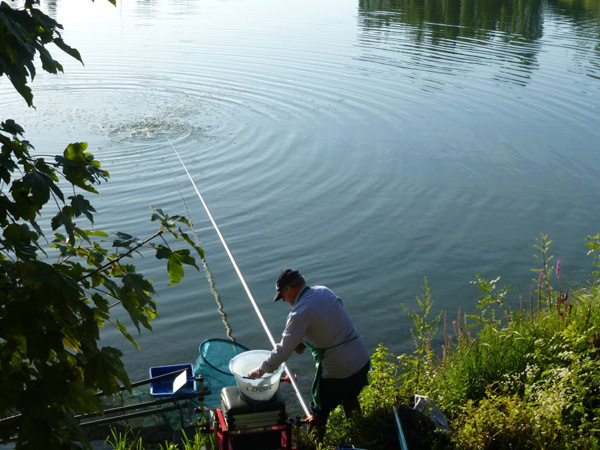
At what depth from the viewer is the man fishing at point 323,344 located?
16.8 feet

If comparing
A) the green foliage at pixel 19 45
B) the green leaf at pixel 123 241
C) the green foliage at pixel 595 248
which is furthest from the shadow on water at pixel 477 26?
the green foliage at pixel 19 45

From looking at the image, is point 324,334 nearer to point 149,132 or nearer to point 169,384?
point 169,384

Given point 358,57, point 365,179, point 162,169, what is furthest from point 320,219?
point 358,57

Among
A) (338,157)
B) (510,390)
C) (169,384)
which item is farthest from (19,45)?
(338,157)

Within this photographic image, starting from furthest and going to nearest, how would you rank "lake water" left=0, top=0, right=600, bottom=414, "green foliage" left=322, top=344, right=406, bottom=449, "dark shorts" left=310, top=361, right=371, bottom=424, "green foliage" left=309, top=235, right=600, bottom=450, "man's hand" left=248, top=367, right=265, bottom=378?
"lake water" left=0, top=0, right=600, bottom=414 → "dark shorts" left=310, top=361, right=371, bottom=424 → "green foliage" left=322, top=344, right=406, bottom=449 → "man's hand" left=248, top=367, right=265, bottom=378 → "green foliage" left=309, top=235, right=600, bottom=450

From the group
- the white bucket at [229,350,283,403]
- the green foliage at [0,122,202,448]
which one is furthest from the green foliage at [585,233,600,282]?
the green foliage at [0,122,202,448]

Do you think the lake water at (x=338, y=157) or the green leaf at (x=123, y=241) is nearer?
the green leaf at (x=123, y=241)

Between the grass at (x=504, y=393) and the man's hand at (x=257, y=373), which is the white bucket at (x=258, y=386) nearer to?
the man's hand at (x=257, y=373)

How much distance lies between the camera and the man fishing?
5.11 metres

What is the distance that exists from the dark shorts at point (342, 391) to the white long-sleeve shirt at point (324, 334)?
0.18 ft

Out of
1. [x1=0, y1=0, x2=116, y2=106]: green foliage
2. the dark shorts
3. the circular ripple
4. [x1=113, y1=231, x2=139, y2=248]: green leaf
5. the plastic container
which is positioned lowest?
the plastic container

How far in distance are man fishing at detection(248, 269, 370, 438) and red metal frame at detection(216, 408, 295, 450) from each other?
373 mm

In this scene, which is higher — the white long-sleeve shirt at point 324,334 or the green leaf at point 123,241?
the green leaf at point 123,241

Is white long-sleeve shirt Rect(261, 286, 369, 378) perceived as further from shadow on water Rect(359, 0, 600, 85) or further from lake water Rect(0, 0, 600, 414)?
shadow on water Rect(359, 0, 600, 85)
